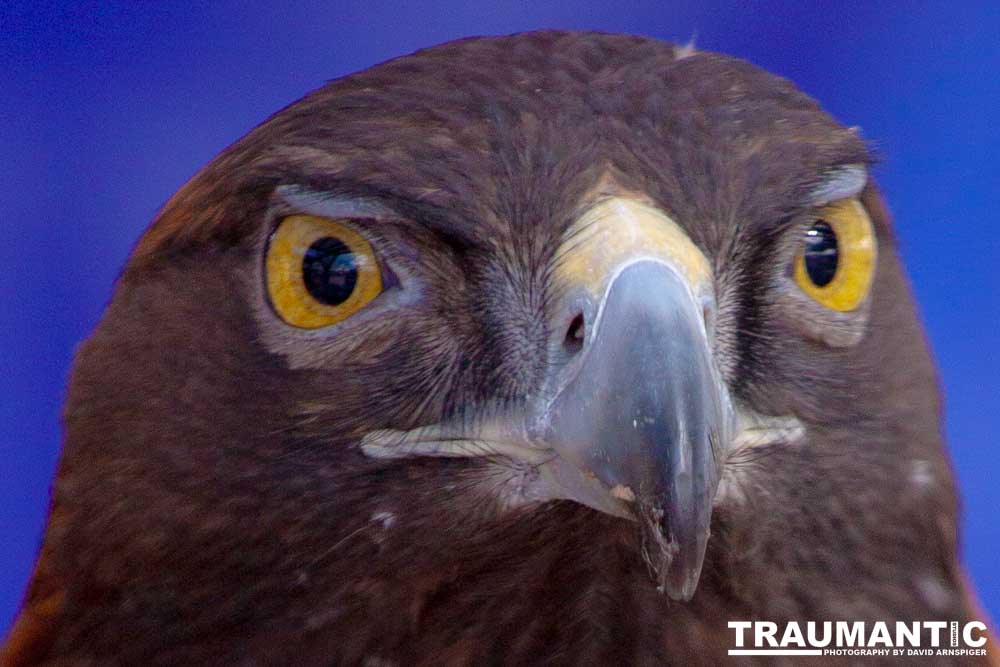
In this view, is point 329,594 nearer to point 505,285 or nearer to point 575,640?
point 575,640

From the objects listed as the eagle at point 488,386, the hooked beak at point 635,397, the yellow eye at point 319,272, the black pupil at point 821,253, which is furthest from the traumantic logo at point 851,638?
the yellow eye at point 319,272

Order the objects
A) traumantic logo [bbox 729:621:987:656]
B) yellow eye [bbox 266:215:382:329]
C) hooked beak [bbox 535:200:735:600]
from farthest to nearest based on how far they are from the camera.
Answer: traumantic logo [bbox 729:621:987:656]
yellow eye [bbox 266:215:382:329]
hooked beak [bbox 535:200:735:600]

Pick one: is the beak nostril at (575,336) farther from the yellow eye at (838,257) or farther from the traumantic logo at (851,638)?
the traumantic logo at (851,638)

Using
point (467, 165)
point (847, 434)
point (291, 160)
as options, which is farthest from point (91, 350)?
point (847, 434)

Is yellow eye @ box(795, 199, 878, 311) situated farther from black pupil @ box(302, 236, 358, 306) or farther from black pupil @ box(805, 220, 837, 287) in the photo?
black pupil @ box(302, 236, 358, 306)

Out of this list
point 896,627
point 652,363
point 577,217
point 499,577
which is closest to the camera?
Answer: point 652,363

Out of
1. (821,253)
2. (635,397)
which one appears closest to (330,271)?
(635,397)

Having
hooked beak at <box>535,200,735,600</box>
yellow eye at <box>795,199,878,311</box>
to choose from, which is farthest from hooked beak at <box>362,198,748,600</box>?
yellow eye at <box>795,199,878,311</box>

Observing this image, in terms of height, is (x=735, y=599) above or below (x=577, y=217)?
below

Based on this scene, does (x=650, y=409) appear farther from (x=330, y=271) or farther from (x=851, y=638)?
(x=851, y=638)
